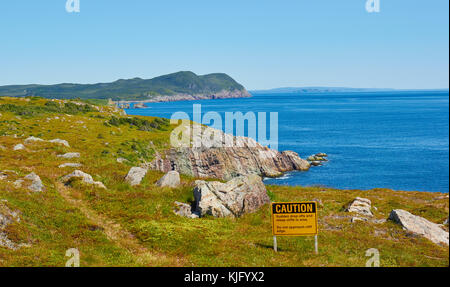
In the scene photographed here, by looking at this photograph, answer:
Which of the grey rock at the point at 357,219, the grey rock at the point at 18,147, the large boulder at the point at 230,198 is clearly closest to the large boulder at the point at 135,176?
the large boulder at the point at 230,198

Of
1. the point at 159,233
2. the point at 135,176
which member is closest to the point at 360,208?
the point at 159,233

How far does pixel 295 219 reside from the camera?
1764 centimetres

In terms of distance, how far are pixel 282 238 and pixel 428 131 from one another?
526 ft

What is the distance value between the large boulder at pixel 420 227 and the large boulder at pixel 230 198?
939cm

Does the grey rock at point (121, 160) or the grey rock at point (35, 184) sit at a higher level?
the grey rock at point (35, 184)

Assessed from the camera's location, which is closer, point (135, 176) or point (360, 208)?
point (360, 208)

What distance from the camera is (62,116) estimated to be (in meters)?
83.9

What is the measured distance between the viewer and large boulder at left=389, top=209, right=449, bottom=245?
22219 millimetres

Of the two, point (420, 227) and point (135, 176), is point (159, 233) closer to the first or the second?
point (135, 176)

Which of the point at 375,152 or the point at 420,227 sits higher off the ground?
the point at 420,227

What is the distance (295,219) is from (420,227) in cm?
1090

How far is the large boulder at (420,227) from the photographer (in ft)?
72.9

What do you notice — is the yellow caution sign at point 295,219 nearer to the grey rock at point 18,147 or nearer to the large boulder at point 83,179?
the large boulder at point 83,179
